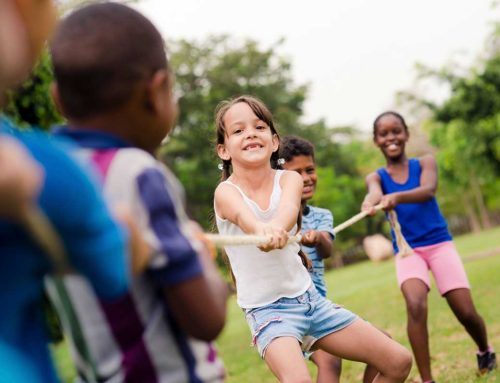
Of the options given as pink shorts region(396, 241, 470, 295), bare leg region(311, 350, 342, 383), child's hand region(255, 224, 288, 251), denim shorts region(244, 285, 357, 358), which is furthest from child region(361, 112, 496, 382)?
child's hand region(255, 224, 288, 251)

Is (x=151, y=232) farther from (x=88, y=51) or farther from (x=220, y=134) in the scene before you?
(x=220, y=134)

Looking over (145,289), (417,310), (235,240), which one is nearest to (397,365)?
(235,240)

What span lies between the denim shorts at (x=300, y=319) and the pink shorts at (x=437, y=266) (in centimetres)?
182

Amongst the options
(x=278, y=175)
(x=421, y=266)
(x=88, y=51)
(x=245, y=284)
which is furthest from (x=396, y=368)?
(x=88, y=51)

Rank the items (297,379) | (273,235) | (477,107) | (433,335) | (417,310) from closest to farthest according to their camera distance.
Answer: (273,235) < (297,379) < (417,310) < (433,335) < (477,107)

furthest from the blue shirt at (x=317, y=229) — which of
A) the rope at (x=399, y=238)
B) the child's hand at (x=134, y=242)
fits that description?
the child's hand at (x=134, y=242)

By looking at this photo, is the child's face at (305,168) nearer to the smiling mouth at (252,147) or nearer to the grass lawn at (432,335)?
the smiling mouth at (252,147)

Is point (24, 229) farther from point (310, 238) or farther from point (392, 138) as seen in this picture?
point (392, 138)

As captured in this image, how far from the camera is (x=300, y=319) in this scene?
3584 mm

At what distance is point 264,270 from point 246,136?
Result: 0.71 m

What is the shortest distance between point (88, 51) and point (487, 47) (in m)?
24.7

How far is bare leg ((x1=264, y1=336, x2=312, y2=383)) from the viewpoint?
3295 mm

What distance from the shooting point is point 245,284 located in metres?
3.73

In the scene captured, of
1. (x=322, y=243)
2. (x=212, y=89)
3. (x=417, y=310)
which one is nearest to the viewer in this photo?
(x=322, y=243)
